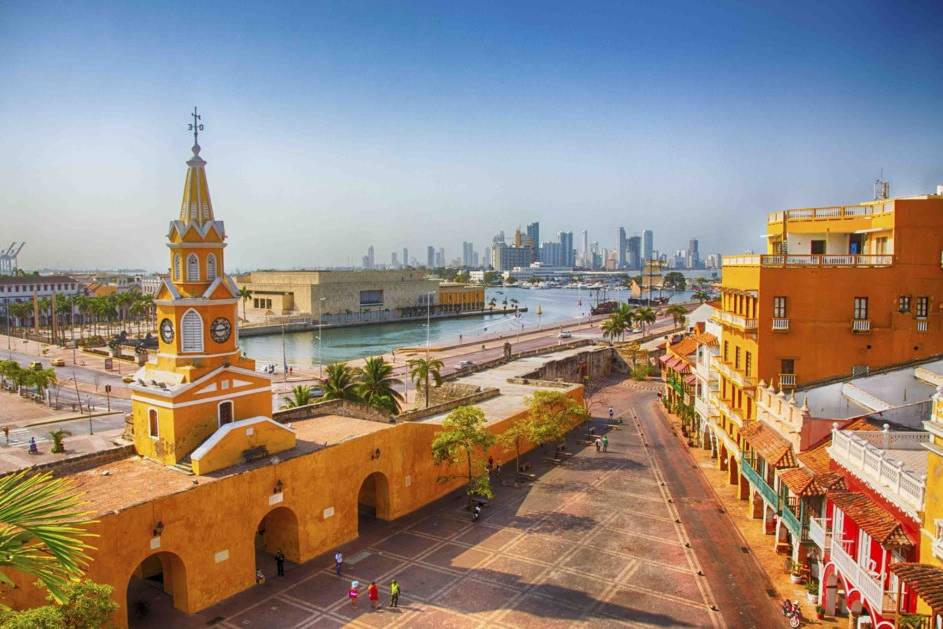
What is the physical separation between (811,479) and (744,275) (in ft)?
45.1

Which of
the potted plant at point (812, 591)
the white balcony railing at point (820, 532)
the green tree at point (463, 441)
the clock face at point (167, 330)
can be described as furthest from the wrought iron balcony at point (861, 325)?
the clock face at point (167, 330)

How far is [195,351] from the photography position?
85.5ft

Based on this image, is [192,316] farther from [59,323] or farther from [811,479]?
[59,323]

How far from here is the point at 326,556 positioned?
27.1 m

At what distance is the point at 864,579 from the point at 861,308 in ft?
52.4

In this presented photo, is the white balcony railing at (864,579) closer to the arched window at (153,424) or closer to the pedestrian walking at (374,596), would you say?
the pedestrian walking at (374,596)

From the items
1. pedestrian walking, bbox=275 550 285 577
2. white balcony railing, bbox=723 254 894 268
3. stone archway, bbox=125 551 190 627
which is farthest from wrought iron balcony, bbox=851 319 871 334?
stone archway, bbox=125 551 190 627

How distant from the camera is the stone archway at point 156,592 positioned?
72.4 feet

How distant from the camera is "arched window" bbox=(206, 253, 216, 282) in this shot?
2665 centimetres

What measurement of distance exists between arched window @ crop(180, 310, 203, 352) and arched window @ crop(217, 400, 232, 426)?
2273 mm

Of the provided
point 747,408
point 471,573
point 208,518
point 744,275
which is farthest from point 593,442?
point 208,518

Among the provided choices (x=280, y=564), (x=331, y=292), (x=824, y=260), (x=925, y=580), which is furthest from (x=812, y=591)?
(x=331, y=292)

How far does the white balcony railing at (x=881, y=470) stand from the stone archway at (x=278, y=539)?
63.2ft

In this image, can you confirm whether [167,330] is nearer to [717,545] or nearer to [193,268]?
[193,268]
